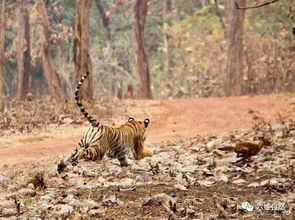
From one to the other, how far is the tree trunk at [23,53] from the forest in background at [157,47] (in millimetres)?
40

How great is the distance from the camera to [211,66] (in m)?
31.1

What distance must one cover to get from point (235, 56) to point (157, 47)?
16117 millimetres

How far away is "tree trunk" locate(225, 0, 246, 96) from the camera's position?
24812 mm

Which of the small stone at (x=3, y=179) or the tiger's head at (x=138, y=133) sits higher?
the tiger's head at (x=138, y=133)

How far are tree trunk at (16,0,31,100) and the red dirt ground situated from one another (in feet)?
23.4

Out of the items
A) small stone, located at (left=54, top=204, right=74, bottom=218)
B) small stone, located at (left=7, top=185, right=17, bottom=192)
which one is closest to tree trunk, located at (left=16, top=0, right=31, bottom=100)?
small stone, located at (left=7, top=185, right=17, bottom=192)

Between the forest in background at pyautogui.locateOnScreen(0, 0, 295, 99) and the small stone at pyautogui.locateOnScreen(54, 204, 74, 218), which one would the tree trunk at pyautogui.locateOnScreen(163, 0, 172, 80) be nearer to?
the forest in background at pyautogui.locateOnScreen(0, 0, 295, 99)

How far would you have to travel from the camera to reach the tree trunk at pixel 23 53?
1057 inches

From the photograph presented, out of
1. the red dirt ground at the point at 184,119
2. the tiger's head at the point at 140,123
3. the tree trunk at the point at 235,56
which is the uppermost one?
the tree trunk at the point at 235,56

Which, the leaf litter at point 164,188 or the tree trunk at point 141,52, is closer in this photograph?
the leaf litter at point 164,188

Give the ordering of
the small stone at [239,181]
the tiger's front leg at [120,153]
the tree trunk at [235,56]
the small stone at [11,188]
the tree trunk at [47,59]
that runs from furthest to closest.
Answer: the tree trunk at [47,59] → the tree trunk at [235,56] → the tiger's front leg at [120,153] → the small stone at [11,188] → the small stone at [239,181]

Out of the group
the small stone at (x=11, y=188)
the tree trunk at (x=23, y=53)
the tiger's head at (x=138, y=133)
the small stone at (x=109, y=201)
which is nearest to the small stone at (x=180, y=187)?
the small stone at (x=109, y=201)

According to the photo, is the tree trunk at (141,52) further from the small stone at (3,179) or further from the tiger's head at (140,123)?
the small stone at (3,179)

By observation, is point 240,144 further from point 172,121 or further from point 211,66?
point 211,66
